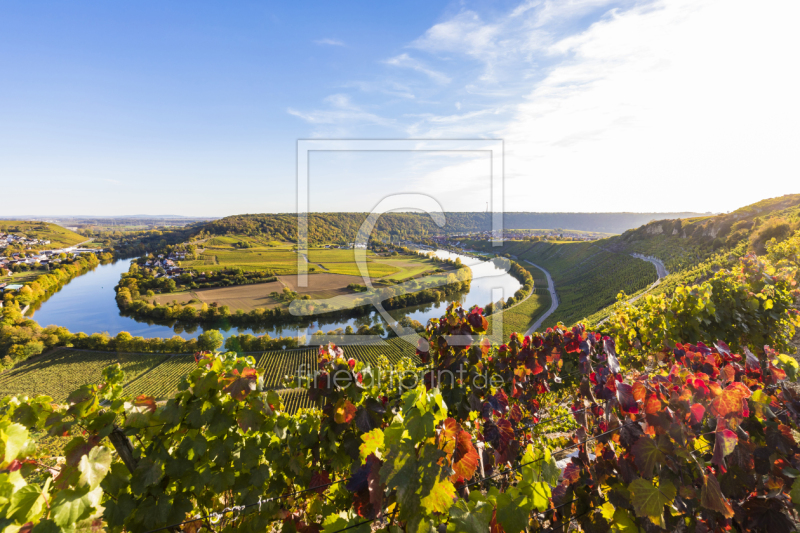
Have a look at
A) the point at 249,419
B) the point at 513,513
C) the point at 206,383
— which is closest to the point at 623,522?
the point at 513,513

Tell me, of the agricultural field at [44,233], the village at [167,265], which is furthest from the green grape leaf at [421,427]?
the agricultural field at [44,233]

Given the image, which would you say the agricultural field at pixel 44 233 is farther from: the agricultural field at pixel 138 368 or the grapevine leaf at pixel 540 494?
the grapevine leaf at pixel 540 494

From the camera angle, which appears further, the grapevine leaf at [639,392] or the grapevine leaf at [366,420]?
the grapevine leaf at [366,420]

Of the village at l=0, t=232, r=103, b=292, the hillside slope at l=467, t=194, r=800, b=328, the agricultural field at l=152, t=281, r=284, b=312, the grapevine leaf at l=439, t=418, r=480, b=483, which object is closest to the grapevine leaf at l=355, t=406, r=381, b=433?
the grapevine leaf at l=439, t=418, r=480, b=483

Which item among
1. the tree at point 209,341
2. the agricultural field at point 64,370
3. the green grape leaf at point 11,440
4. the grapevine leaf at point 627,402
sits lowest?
the agricultural field at point 64,370

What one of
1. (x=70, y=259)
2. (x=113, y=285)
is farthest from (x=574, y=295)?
(x=70, y=259)

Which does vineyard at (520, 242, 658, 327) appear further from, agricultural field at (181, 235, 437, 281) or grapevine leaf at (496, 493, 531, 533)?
grapevine leaf at (496, 493, 531, 533)

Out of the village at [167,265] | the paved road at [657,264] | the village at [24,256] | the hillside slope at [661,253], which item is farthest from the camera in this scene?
the village at [24,256]
